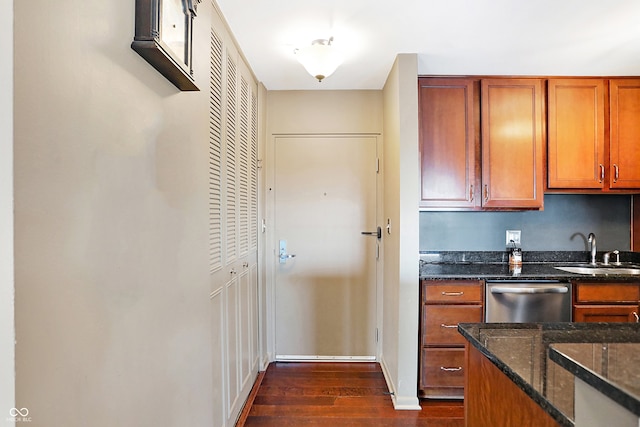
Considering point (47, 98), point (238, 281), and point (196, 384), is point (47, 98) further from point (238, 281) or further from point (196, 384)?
point (238, 281)

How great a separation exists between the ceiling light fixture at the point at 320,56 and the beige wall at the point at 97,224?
1.05m

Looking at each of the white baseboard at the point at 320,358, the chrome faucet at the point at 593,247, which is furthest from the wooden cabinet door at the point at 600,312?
the white baseboard at the point at 320,358

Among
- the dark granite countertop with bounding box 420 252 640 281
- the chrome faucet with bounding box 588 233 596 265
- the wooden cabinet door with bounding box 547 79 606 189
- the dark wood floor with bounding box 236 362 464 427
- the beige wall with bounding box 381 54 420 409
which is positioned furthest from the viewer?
the chrome faucet with bounding box 588 233 596 265

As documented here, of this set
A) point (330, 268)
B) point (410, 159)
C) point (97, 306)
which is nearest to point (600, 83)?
point (410, 159)

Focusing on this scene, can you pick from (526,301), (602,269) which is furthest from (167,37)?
(602,269)

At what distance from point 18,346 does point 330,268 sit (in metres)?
2.64

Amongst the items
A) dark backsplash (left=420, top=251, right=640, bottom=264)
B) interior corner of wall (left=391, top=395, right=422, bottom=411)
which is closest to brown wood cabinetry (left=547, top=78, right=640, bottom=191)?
dark backsplash (left=420, top=251, right=640, bottom=264)

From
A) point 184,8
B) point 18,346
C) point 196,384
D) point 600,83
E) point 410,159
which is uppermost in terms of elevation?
point 600,83

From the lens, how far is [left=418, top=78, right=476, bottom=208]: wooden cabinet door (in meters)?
2.65

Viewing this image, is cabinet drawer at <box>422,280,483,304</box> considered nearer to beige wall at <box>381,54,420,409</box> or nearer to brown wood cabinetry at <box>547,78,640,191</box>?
beige wall at <box>381,54,420,409</box>

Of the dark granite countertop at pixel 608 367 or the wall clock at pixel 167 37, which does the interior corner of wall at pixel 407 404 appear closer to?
the dark granite countertop at pixel 608 367

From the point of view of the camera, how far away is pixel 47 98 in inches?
24.6

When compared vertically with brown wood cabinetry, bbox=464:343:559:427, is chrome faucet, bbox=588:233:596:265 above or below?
above

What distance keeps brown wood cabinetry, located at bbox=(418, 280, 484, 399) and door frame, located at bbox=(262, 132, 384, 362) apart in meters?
0.66
